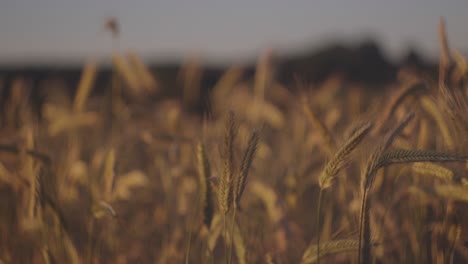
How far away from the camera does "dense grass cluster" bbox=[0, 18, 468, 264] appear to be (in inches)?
48.9

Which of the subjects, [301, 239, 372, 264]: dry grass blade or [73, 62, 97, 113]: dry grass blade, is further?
[73, 62, 97, 113]: dry grass blade

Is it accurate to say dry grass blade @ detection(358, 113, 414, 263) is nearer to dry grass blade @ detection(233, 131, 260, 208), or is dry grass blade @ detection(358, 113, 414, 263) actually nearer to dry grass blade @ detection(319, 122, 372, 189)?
dry grass blade @ detection(319, 122, 372, 189)

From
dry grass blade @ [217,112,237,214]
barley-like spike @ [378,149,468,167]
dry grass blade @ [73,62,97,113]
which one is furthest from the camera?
dry grass blade @ [73,62,97,113]

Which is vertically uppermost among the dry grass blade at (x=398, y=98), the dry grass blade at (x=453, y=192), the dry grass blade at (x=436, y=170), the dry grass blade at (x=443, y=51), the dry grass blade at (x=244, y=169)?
the dry grass blade at (x=443, y=51)

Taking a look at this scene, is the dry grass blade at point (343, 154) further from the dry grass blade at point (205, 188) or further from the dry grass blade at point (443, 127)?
the dry grass blade at point (443, 127)

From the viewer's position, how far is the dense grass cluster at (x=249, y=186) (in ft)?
4.08

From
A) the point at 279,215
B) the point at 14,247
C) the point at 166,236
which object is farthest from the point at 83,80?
the point at 279,215

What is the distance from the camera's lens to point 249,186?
235cm

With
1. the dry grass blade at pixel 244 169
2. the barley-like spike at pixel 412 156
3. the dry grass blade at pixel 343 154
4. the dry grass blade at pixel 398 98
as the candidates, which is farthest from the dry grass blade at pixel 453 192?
the dry grass blade at pixel 244 169

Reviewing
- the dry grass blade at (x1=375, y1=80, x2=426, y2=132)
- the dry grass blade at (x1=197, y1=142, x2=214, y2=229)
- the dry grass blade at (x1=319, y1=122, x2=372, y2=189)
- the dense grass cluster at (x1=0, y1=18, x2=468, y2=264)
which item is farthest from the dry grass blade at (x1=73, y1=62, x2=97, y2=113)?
the dry grass blade at (x1=319, y1=122, x2=372, y2=189)

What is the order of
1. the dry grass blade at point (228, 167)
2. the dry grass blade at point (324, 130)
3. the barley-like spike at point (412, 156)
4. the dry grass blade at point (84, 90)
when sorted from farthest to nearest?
the dry grass blade at point (84, 90)
the dry grass blade at point (324, 130)
the dry grass blade at point (228, 167)
the barley-like spike at point (412, 156)

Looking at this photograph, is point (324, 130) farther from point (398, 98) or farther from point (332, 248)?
point (332, 248)

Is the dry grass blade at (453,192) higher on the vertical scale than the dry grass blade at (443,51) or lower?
lower

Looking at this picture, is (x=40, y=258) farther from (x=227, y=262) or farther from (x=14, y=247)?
(x=227, y=262)
